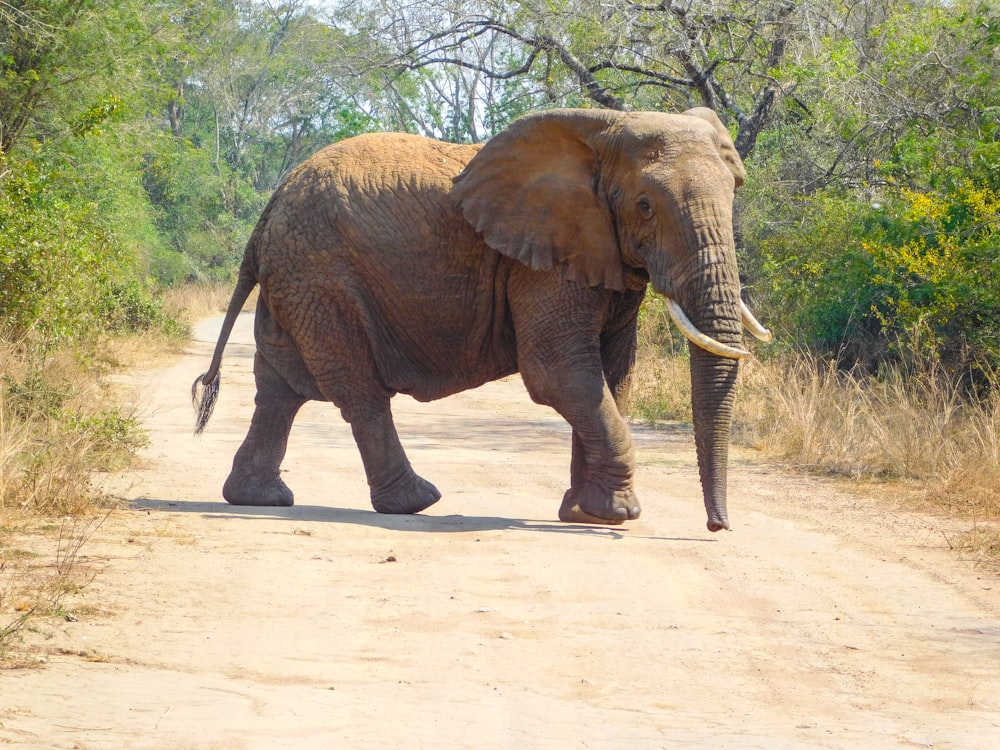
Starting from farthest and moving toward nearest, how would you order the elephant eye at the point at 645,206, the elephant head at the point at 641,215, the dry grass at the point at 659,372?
the dry grass at the point at 659,372
the elephant eye at the point at 645,206
the elephant head at the point at 641,215

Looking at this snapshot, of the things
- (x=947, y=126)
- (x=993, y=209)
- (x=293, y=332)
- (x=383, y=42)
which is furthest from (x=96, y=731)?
(x=383, y=42)

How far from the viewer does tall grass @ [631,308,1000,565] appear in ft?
30.9

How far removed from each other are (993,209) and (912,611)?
6.20 meters

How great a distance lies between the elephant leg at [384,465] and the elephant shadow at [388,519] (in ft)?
0.32

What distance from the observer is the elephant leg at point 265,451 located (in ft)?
30.7

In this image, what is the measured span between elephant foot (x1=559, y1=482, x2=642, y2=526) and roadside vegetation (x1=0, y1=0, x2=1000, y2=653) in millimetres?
1987

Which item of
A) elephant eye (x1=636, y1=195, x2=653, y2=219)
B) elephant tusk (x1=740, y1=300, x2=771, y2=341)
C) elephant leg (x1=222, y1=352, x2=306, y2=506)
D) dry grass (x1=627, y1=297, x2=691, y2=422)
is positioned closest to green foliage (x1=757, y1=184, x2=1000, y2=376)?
dry grass (x1=627, y1=297, x2=691, y2=422)

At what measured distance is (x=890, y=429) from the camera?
11047 millimetres

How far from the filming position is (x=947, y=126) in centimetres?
1432

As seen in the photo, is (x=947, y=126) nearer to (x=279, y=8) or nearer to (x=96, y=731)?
(x=96, y=731)

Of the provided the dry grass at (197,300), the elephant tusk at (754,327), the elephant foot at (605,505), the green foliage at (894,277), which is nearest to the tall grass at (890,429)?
the green foliage at (894,277)

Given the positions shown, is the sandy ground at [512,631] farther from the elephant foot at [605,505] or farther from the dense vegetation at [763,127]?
the dense vegetation at [763,127]

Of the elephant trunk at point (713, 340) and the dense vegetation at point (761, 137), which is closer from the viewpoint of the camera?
the elephant trunk at point (713, 340)

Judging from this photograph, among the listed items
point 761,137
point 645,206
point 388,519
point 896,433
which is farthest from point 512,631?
point 761,137
